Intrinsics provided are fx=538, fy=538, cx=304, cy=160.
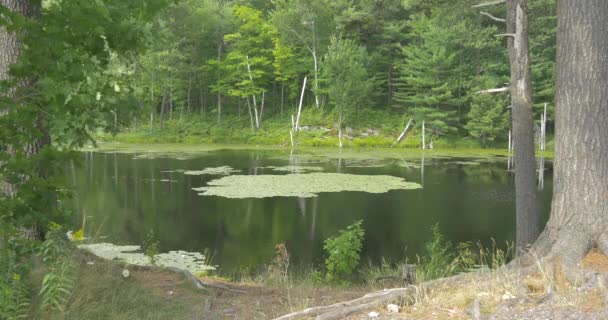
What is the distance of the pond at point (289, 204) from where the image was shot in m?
10.9

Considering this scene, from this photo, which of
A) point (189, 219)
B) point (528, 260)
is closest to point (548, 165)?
point (189, 219)

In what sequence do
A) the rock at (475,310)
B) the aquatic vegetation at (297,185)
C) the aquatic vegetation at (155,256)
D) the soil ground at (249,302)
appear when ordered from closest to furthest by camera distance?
1. the rock at (475,310)
2. the soil ground at (249,302)
3. the aquatic vegetation at (155,256)
4. the aquatic vegetation at (297,185)

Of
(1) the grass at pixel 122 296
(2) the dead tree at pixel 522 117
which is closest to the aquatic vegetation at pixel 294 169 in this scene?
(2) the dead tree at pixel 522 117

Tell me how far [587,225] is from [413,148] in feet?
102

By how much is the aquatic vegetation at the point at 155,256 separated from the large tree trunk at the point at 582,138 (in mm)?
5665

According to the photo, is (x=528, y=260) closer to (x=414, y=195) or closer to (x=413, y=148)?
(x=414, y=195)

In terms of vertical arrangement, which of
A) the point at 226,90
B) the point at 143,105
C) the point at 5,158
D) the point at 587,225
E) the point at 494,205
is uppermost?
the point at 226,90

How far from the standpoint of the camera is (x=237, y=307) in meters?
5.18

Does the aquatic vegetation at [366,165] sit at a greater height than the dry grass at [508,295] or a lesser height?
greater

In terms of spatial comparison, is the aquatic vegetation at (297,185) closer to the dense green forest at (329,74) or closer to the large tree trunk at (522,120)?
the large tree trunk at (522,120)

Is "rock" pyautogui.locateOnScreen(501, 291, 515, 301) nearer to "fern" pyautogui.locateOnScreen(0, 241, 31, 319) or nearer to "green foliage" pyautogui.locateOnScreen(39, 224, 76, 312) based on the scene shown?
"green foliage" pyautogui.locateOnScreen(39, 224, 76, 312)

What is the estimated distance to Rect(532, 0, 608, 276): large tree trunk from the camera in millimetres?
4922

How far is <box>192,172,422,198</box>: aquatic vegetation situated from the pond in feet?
0.11

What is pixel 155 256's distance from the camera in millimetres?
9367
